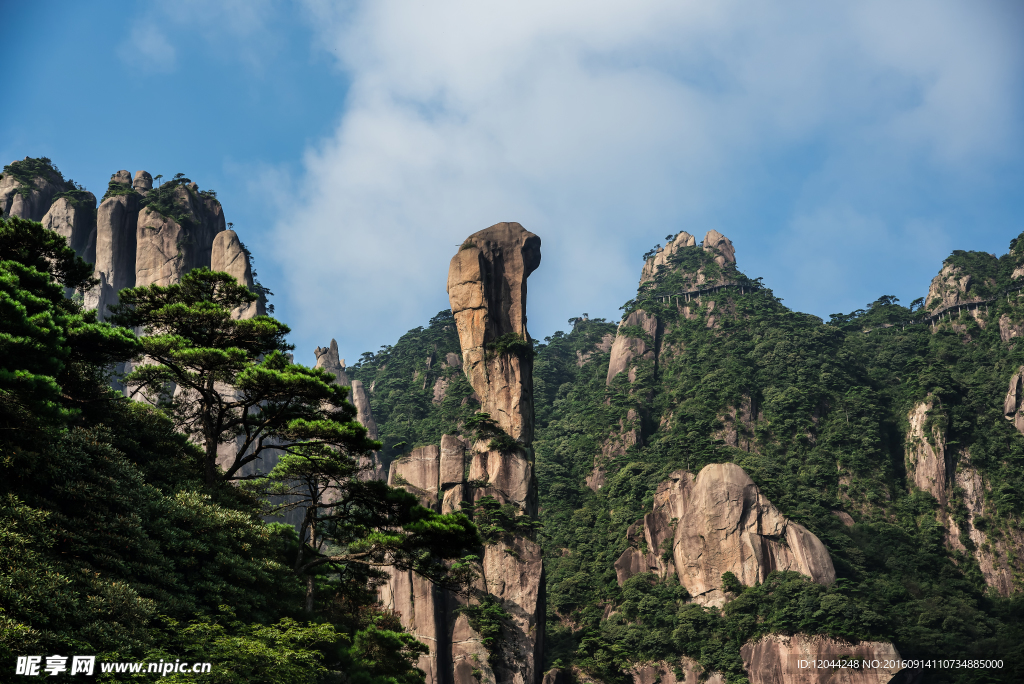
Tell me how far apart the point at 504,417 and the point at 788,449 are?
26.4 meters

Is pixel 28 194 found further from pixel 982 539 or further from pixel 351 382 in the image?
pixel 982 539

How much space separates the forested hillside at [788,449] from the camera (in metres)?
39.5

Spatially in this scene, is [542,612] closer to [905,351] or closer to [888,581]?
[888,581]

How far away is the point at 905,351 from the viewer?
6525 centimetres

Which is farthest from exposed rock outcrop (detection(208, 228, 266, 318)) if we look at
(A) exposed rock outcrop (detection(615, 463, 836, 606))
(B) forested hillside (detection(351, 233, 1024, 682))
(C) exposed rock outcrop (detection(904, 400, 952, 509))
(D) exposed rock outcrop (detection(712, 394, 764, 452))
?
(C) exposed rock outcrop (detection(904, 400, 952, 509))

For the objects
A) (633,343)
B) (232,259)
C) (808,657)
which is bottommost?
(808,657)

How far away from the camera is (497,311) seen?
43.0 metres

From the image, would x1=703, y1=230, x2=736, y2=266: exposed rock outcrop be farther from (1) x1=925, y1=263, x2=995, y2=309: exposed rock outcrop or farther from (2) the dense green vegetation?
(2) the dense green vegetation

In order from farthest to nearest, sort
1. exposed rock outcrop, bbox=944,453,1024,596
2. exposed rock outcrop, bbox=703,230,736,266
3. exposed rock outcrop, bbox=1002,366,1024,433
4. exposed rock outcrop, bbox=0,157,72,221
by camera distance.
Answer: exposed rock outcrop, bbox=703,230,736,266 < exposed rock outcrop, bbox=1002,366,1024,433 < exposed rock outcrop, bbox=0,157,72,221 < exposed rock outcrop, bbox=944,453,1024,596

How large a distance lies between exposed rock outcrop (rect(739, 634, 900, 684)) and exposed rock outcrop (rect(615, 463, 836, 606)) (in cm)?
374

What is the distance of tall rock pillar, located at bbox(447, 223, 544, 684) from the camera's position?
32125 millimetres

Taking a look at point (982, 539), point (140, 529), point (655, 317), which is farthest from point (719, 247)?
point (140, 529)

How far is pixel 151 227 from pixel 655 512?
3626cm

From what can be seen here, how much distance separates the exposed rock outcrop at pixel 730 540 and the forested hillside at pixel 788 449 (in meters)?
0.93
